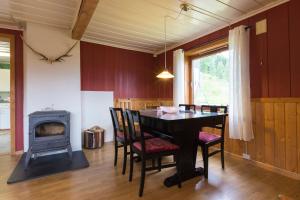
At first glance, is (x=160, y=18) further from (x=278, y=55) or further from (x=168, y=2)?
(x=278, y=55)

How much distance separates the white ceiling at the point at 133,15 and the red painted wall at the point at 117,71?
424 millimetres

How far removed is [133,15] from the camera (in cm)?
286

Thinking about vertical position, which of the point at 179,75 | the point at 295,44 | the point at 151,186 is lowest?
the point at 151,186

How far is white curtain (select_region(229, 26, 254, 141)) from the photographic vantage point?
2.68m

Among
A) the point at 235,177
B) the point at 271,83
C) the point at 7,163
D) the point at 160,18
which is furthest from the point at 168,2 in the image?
the point at 7,163

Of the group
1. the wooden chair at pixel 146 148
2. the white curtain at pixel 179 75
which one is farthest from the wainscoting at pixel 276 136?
the white curtain at pixel 179 75

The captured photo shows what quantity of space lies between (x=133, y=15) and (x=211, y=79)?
2.04m

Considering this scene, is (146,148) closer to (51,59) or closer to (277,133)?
(277,133)

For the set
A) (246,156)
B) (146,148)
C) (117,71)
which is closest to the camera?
(146,148)

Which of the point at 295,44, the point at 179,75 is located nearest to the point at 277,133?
the point at 295,44

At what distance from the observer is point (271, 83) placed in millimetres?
2533

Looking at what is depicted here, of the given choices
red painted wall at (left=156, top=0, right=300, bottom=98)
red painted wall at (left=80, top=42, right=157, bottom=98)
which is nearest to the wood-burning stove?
red painted wall at (left=80, top=42, right=157, bottom=98)

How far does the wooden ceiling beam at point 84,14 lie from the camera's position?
2176mm

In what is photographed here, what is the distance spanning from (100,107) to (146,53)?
2.02 m
